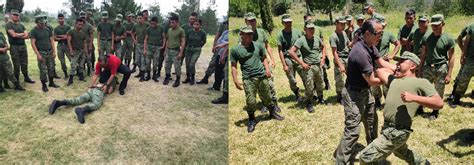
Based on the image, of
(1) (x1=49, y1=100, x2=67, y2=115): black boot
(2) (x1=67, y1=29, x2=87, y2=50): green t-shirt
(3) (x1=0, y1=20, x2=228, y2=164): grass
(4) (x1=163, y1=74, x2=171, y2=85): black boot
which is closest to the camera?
(3) (x1=0, y1=20, x2=228, y2=164): grass

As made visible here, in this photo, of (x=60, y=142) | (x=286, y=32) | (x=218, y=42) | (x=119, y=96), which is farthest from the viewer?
(x=286, y=32)

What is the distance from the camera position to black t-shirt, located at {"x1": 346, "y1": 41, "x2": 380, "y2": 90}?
3.90 metres

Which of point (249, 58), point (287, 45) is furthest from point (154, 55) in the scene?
point (287, 45)

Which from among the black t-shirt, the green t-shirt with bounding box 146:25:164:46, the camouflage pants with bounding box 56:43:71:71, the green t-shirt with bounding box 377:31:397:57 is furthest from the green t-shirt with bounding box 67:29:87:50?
the green t-shirt with bounding box 377:31:397:57

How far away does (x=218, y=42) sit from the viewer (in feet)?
19.3

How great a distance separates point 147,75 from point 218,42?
1232mm

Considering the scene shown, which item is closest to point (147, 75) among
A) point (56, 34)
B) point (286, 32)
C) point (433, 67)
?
point (56, 34)

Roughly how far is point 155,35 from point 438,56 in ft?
14.0

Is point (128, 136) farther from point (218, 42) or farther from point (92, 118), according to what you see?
point (218, 42)

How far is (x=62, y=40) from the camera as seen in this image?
5113mm

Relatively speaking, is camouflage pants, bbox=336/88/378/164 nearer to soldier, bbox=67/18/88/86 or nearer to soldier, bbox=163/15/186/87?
soldier, bbox=163/15/186/87

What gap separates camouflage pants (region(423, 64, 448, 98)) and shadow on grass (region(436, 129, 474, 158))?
0.77 m

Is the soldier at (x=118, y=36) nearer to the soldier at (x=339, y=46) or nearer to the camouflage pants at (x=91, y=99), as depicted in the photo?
the camouflage pants at (x=91, y=99)

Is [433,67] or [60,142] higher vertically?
[433,67]
